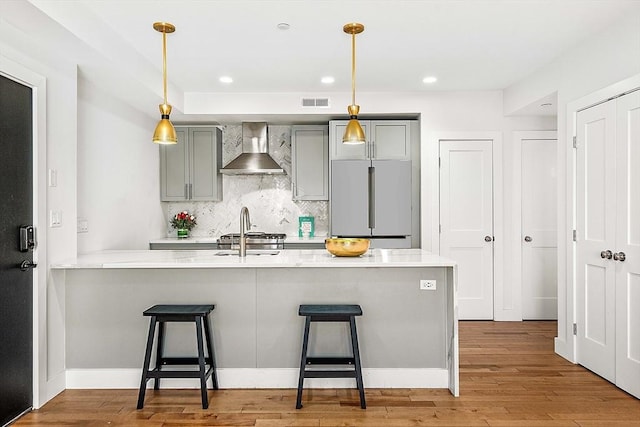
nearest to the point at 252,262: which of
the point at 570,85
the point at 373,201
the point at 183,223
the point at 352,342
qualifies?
the point at 352,342

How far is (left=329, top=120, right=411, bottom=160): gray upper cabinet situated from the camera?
5469 mm

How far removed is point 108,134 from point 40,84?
4.87 ft

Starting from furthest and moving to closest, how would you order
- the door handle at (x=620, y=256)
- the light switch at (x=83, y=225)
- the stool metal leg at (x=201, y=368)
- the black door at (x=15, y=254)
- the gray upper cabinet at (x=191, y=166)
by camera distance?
1. the gray upper cabinet at (x=191, y=166)
2. the light switch at (x=83, y=225)
3. the door handle at (x=620, y=256)
4. the stool metal leg at (x=201, y=368)
5. the black door at (x=15, y=254)

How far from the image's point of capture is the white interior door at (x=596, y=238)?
11.3ft

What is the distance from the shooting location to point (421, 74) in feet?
15.3

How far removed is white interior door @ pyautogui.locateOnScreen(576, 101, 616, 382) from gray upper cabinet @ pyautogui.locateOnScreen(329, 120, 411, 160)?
196 centimetres

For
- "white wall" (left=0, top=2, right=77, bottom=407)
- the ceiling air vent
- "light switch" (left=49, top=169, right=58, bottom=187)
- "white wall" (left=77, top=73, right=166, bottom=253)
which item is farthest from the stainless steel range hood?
"light switch" (left=49, top=169, right=58, bottom=187)

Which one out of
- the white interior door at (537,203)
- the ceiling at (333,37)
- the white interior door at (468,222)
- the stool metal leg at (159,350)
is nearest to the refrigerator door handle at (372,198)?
the white interior door at (468,222)

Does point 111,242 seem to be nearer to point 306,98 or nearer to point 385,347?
point 306,98

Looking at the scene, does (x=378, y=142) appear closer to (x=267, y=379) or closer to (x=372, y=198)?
(x=372, y=198)

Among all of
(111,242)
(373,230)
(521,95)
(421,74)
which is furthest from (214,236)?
(521,95)

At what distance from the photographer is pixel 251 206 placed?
614 cm

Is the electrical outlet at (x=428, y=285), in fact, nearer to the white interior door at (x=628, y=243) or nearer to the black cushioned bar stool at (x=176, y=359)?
the white interior door at (x=628, y=243)

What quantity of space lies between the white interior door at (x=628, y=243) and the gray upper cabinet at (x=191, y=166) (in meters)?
4.16
